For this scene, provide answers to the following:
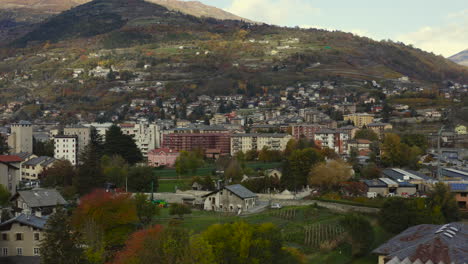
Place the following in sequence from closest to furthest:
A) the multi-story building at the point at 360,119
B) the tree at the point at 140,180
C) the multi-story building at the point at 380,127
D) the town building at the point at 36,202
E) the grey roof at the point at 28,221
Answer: the grey roof at the point at 28,221 < the town building at the point at 36,202 < the tree at the point at 140,180 < the multi-story building at the point at 380,127 < the multi-story building at the point at 360,119

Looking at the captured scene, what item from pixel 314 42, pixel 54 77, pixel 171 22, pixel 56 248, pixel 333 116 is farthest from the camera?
pixel 171 22

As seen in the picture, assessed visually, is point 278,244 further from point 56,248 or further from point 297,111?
point 297,111

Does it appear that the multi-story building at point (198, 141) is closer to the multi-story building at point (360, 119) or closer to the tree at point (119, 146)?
the tree at point (119, 146)

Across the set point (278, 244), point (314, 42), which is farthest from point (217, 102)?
point (278, 244)

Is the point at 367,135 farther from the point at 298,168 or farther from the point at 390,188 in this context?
the point at 390,188

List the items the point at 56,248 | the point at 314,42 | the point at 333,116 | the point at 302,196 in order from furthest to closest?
the point at 314,42
the point at 333,116
the point at 302,196
the point at 56,248

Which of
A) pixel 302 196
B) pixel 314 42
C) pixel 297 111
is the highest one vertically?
pixel 314 42

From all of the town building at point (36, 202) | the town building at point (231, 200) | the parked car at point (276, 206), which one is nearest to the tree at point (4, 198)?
the town building at point (36, 202)
